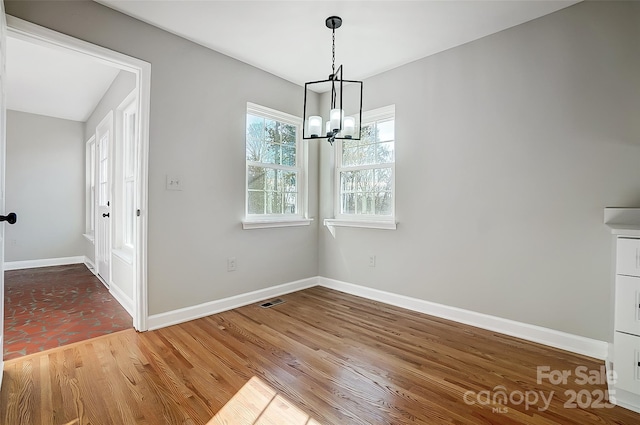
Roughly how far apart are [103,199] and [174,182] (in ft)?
7.91

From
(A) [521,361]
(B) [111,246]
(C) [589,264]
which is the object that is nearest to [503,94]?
(C) [589,264]

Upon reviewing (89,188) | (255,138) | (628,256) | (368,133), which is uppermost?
(368,133)

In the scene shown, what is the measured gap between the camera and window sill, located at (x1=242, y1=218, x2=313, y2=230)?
10.5ft

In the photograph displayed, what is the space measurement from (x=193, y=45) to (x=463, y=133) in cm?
262

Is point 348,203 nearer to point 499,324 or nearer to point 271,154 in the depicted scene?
point 271,154

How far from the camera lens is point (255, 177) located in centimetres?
337

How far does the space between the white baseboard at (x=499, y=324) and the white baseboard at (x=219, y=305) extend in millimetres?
757

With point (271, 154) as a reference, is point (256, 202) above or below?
below

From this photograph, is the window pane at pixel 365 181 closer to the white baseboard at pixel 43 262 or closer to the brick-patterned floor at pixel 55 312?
the brick-patterned floor at pixel 55 312

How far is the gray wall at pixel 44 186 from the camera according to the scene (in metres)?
4.91

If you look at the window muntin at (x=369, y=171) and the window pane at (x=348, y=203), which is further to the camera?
the window pane at (x=348, y=203)

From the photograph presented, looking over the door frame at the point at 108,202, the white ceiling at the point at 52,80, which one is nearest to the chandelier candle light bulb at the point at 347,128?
the white ceiling at the point at 52,80

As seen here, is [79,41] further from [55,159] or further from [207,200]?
[55,159]

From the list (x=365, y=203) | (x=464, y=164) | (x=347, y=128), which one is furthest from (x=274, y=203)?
(x=464, y=164)
